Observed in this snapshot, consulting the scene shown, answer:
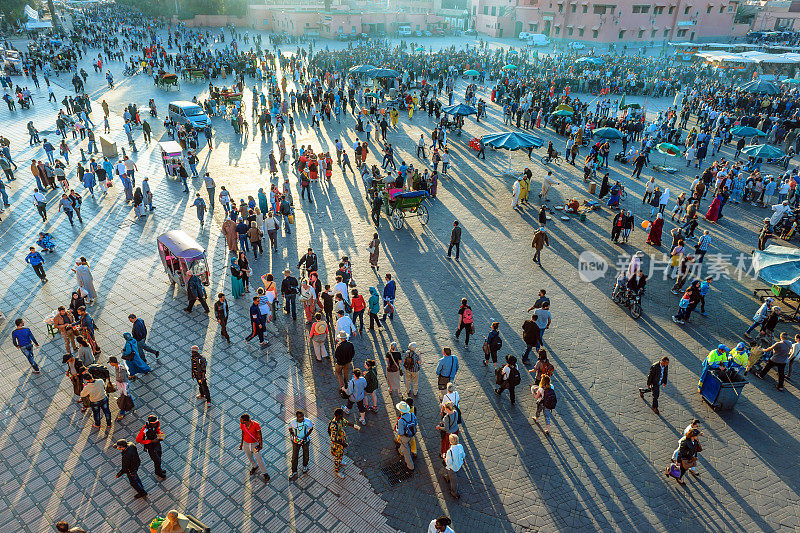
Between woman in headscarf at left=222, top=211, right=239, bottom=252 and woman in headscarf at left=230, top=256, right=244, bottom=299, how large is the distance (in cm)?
188

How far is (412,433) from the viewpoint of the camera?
24.4 feet

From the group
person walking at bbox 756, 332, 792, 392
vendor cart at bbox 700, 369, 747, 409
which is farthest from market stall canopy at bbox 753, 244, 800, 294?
vendor cart at bbox 700, 369, 747, 409

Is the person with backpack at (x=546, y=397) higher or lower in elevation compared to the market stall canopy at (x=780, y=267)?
lower

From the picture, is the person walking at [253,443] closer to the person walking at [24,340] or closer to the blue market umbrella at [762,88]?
the person walking at [24,340]

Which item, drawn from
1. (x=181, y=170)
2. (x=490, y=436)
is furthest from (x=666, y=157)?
(x=181, y=170)

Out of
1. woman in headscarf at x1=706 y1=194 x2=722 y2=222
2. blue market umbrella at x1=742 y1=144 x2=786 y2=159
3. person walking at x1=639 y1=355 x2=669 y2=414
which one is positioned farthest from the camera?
blue market umbrella at x1=742 y1=144 x2=786 y2=159

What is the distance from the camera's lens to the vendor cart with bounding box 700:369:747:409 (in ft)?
28.7

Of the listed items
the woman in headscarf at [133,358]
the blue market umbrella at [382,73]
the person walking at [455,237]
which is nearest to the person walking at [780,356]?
the person walking at [455,237]

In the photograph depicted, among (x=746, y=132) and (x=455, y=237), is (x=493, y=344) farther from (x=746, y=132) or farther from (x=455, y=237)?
(x=746, y=132)

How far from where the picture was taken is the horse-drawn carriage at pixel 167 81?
33.5m

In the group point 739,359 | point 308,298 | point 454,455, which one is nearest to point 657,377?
point 739,359

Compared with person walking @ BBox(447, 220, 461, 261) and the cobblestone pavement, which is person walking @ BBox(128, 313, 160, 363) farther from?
person walking @ BBox(447, 220, 461, 261)

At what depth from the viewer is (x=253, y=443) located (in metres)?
7.23

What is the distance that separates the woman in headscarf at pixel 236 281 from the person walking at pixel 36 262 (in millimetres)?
4955
